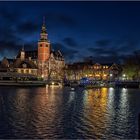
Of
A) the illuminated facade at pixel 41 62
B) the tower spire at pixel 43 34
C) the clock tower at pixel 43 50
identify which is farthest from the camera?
the tower spire at pixel 43 34

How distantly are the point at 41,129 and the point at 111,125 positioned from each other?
21.9 feet

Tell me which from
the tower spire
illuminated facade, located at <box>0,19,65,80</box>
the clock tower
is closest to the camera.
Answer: illuminated facade, located at <box>0,19,65,80</box>

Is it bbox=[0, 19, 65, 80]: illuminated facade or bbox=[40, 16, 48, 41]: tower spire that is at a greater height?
bbox=[40, 16, 48, 41]: tower spire

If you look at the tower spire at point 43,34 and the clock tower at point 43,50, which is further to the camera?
the tower spire at point 43,34

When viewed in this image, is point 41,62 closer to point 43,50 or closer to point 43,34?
point 43,50

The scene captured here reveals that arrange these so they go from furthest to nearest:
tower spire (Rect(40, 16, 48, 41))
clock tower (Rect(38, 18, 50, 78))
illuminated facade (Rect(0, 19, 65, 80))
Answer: tower spire (Rect(40, 16, 48, 41)) < clock tower (Rect(38, 18, 50, 78)) < illuminated facade (Rect(0, 19, 65, 80))

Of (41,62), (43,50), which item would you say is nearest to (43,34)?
(43,50)

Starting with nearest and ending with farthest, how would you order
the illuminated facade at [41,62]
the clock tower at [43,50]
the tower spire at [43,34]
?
the illuminated facade at [41,62], the clock tower at [43,50], the tower spire at [43,34]

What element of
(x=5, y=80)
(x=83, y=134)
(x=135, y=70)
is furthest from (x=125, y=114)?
(x=5, y=80)

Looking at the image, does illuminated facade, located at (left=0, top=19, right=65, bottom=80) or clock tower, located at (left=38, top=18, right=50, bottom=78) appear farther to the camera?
clock tower, located at (left=38, top=18, right=50, bottom=78)

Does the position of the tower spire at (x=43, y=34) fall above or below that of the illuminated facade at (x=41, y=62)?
above

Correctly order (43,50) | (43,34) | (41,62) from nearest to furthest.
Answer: (41,62) → (43,50) → (43,34)

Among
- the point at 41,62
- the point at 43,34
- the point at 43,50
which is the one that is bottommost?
the point at 41,62

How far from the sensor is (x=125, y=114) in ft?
131
